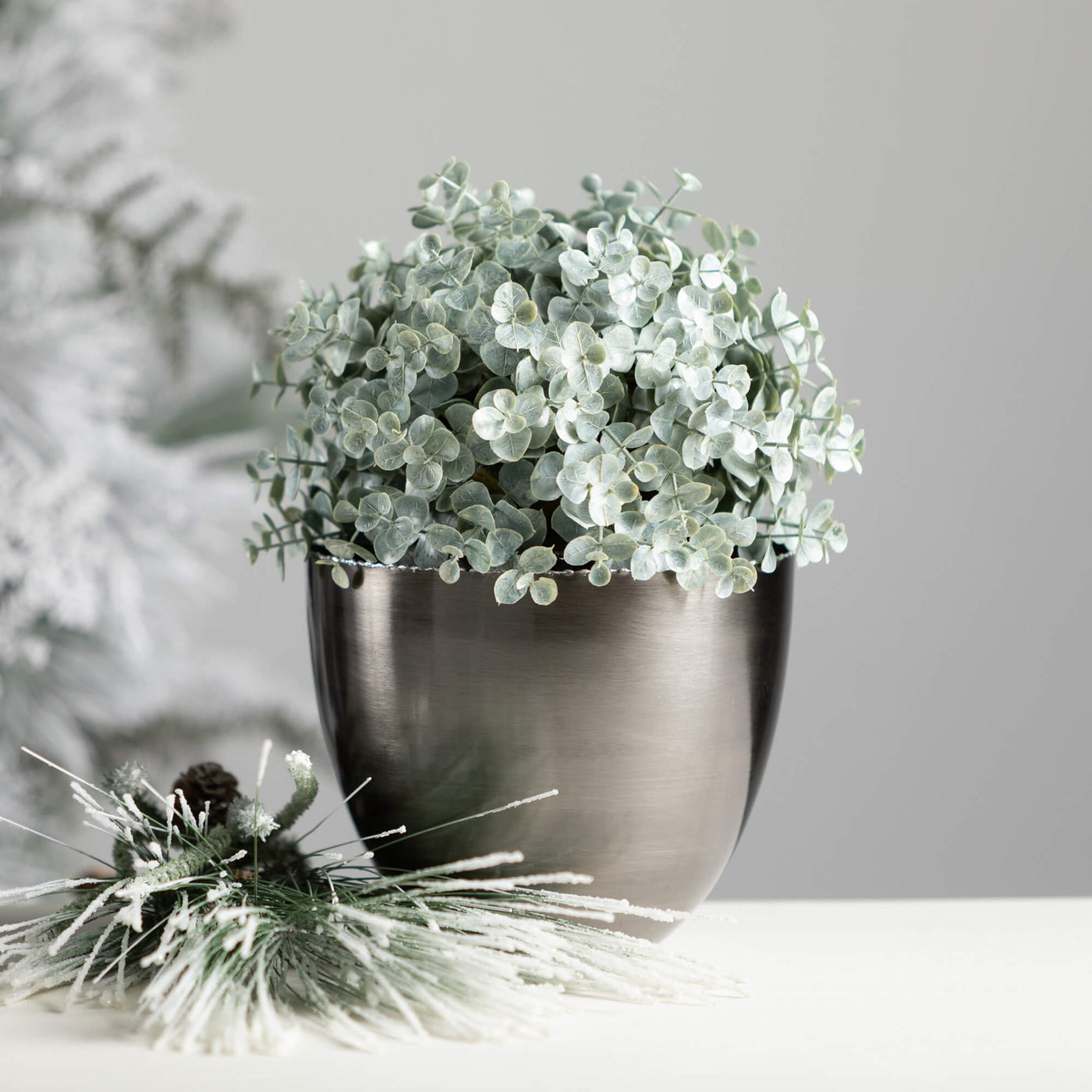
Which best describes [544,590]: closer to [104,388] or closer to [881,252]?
[104,388]

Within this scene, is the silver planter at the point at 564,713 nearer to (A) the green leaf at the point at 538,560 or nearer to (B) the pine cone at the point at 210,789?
(A) the green leaf at the point at 538,560

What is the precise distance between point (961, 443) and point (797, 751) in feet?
1.51

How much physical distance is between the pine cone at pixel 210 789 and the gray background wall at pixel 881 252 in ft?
2.89

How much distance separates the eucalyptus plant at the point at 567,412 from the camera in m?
0.49

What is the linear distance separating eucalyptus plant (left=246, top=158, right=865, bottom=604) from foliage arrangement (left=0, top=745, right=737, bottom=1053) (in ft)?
0.42

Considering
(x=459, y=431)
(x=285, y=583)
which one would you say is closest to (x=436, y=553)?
(x=459, y=431)

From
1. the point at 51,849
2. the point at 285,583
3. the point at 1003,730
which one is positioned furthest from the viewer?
the point at 285,583

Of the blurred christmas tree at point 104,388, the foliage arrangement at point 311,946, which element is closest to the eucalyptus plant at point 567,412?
the foliage arrangement at point 311,946

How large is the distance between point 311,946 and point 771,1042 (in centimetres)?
20

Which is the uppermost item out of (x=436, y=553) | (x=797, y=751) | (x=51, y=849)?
(x=797, y=751)

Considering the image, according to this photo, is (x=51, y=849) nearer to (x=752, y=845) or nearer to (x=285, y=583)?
(x=285, y=583)

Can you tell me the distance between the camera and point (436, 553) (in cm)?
51

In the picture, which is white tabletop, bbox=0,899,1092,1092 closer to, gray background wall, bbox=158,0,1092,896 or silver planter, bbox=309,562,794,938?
silver planter, bbox=309,562,794,938

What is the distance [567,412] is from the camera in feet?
1.61
